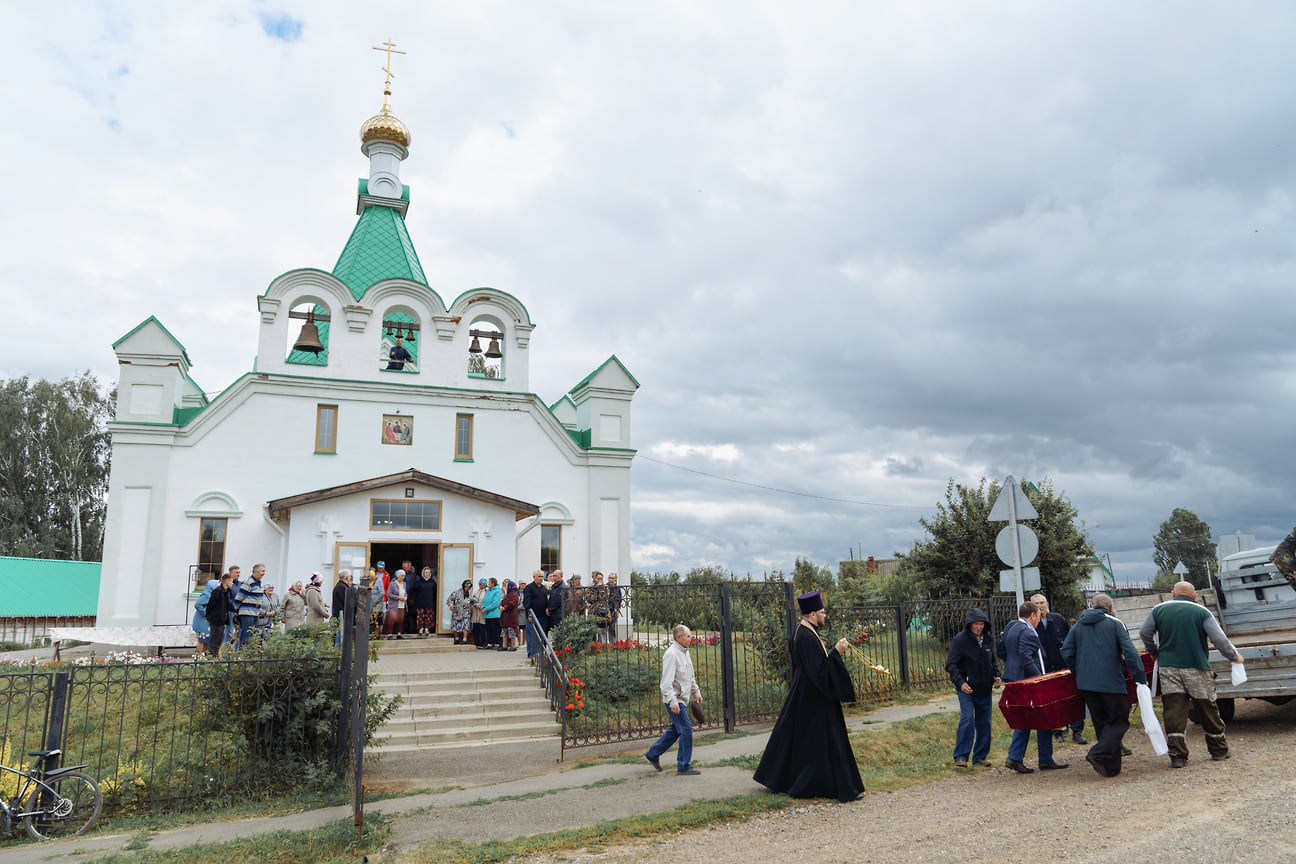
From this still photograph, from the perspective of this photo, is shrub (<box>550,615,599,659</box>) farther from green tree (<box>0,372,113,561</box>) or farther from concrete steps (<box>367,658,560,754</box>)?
green tree (<box>0,372,113,561</box>)

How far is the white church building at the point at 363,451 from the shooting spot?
63.3ft

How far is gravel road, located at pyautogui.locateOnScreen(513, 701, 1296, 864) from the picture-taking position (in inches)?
221

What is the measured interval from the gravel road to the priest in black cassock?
212 mm

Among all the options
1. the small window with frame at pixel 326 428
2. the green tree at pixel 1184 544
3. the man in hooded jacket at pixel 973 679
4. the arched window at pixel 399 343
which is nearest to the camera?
the man in hooded jacket at pixel 973 679

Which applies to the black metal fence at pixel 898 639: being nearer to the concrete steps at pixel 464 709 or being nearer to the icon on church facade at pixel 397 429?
the concrete steps at pixel 464 709

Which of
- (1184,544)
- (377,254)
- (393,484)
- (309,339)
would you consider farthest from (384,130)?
(1184,544)

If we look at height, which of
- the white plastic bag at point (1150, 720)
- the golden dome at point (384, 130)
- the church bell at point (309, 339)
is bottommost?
the white plastic bag at point (1150, 720)

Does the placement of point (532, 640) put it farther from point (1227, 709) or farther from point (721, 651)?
point (1227, 709)

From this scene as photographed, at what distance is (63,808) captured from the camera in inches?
306

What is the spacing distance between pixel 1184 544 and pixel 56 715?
77958mm

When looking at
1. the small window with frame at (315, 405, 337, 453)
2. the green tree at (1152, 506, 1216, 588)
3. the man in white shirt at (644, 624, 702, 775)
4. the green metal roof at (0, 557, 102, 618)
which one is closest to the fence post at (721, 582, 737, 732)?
the man in white shirt at (644, 624, 702, 775)

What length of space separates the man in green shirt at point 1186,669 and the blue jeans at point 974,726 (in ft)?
5.40

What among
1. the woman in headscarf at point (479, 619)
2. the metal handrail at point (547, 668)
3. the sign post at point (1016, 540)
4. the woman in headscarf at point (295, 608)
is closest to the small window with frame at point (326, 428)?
the woman in headscarf at point (479, 619)

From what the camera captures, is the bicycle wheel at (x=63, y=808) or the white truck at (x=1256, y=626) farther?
the white truck at (x=1256, y=626)
